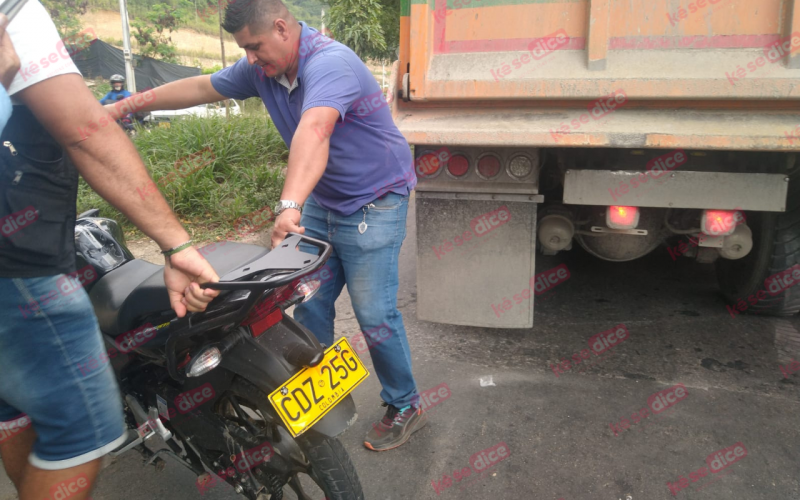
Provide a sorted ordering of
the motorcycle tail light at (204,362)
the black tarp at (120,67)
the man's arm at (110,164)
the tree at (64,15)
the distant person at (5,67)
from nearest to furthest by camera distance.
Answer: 1. the distant person at (5,67)
2. the man's arm at (110,164)
3. the motorcycle tail light at (204,362)
4. the black tarp at (120,67)
5. the tree at (64,15)

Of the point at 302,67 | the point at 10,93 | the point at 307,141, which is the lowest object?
the point at 307,141

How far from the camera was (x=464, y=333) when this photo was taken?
3711mm

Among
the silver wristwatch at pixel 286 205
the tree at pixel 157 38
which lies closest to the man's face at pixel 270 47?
the silver wristwatch at pixel 286 205

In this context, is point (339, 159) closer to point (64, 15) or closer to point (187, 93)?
point (187, 93)

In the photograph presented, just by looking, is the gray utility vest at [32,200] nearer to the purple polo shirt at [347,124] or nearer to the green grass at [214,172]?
the purple polo shirt at [347,124]

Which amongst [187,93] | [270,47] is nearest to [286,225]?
[270,47]

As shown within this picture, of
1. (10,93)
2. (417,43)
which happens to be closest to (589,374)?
(417,43)

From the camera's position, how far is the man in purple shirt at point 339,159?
2.05 m

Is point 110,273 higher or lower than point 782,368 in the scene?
higher

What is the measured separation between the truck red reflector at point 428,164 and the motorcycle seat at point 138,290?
1.17 meters

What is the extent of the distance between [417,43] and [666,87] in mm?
1113

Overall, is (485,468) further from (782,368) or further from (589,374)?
(782,368)

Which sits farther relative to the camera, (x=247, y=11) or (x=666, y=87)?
(x=666, y=87)

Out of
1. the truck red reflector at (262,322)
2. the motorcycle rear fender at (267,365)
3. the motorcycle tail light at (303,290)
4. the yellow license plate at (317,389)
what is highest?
the motorcycle tail light at (303,290)
